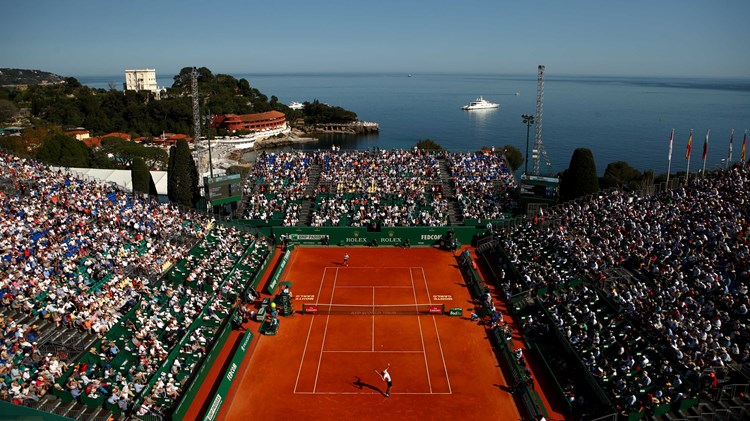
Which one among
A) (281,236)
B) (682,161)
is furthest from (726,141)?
(281,236)

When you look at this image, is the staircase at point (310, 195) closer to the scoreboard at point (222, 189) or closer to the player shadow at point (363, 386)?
the scoreboard at point (222, 189)

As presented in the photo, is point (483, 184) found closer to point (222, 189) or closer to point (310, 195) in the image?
point (310, 195)

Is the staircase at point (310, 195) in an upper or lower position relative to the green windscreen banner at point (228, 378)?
upper

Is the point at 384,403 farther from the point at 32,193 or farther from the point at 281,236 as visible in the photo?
the point at 32,193

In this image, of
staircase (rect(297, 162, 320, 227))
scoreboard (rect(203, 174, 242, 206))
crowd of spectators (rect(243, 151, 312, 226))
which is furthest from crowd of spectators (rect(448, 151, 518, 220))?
scoreboard (rect(203, 174, 242, 206))

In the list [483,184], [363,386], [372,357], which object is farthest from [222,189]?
[363,386]

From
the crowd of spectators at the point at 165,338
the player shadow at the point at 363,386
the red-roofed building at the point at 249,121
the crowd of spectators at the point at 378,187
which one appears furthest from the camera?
the red-roofed building at the point at 249,121

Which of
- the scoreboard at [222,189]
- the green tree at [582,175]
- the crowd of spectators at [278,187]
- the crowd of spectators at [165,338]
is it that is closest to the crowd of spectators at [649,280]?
the green tree at [582,175]

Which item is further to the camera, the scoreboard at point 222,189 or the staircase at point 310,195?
the staircase at point 310,195
